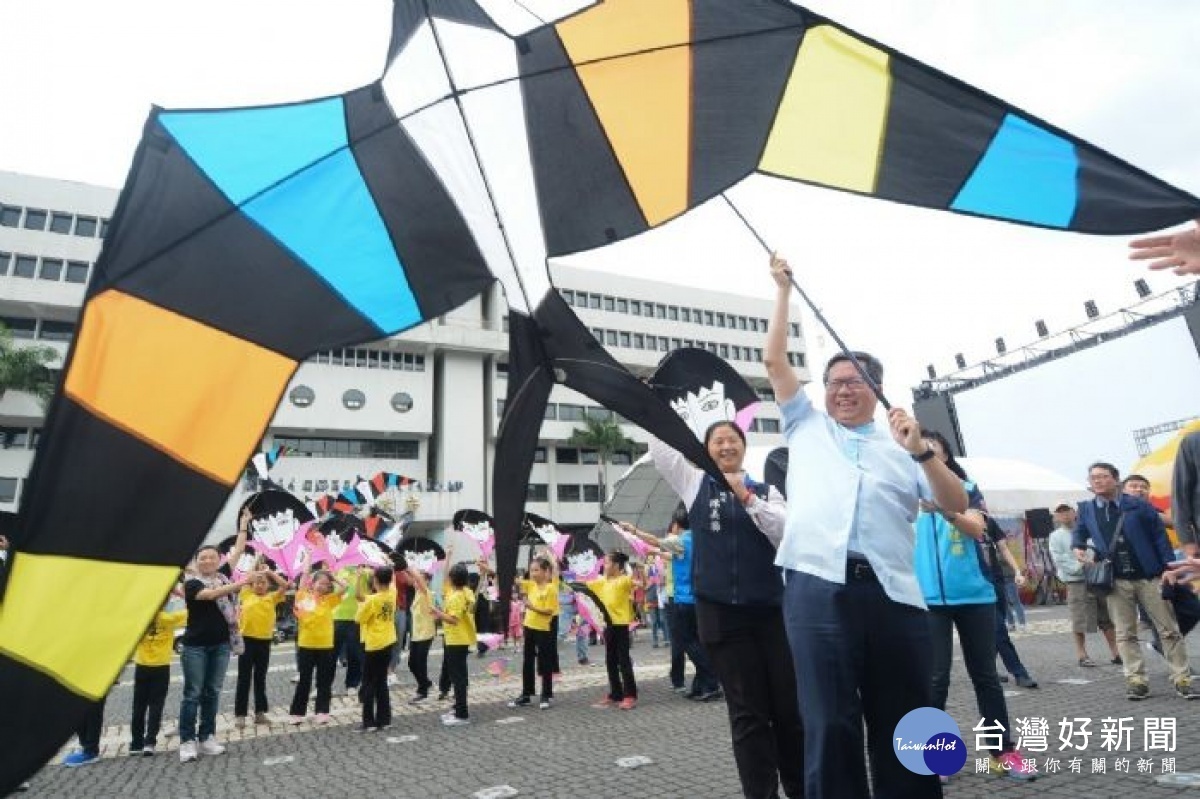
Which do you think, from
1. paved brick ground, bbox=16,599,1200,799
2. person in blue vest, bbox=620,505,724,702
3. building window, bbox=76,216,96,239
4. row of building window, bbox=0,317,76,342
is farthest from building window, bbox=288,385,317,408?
person in blue vest, bbox=620,505,724,702

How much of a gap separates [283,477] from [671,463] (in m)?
40.6

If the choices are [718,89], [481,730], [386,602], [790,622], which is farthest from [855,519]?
[386,602]

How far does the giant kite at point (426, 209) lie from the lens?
1.90m

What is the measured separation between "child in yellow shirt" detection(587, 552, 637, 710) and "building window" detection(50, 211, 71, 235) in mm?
43083

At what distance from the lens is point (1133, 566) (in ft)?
21.0

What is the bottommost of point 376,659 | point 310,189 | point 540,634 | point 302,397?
point 376,659

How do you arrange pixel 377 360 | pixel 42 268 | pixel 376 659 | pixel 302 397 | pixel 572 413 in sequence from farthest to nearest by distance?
1. pixel 572 413
2. pixel 377 360
3. pixel 302 397
4. pixel 42 268
5. pixel 376 659

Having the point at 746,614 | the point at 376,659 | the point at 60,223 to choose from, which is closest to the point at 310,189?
the point at 746,614

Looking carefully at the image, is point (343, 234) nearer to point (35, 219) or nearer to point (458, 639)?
point (458, 639)

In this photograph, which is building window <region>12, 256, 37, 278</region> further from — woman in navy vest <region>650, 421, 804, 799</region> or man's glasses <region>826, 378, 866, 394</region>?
man's glasses <region>826, 378, 866, 394</region>

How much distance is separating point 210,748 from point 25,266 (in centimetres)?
4179

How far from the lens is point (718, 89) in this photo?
2.71 meters

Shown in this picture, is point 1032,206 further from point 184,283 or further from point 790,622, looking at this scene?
point 184,283

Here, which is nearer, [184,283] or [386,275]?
[184,283]
